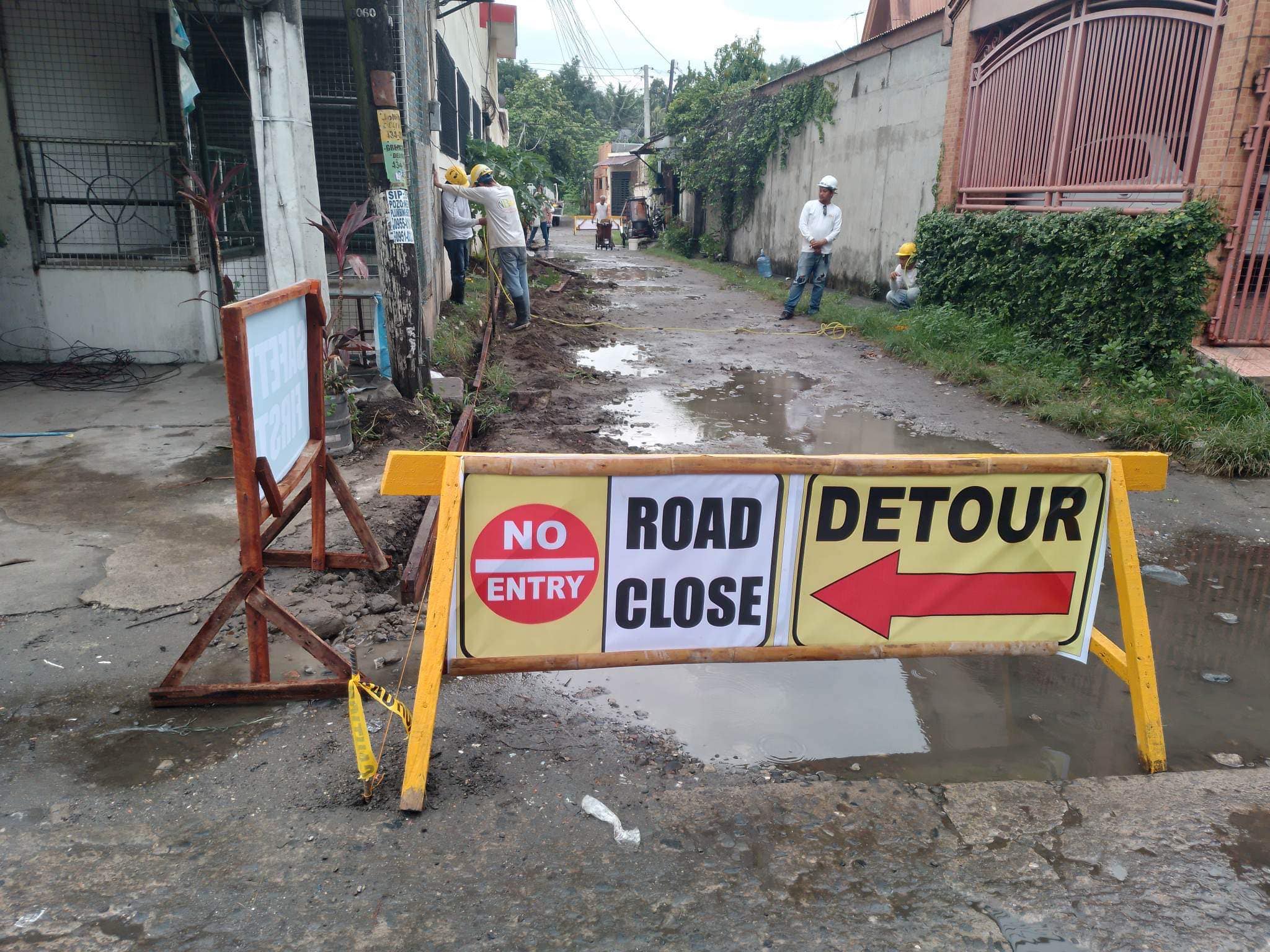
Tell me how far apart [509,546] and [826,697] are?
4.94 ft

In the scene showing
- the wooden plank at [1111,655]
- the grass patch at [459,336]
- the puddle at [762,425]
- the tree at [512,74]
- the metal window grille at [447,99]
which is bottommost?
the puddle at [762,425]

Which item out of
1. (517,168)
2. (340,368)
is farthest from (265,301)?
(517,168)

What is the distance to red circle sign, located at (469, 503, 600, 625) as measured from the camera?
2.62 metres

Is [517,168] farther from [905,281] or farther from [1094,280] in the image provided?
[1094,280]

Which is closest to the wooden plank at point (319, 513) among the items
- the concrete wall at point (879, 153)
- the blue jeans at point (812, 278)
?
the blue jeans at point (812, 278)

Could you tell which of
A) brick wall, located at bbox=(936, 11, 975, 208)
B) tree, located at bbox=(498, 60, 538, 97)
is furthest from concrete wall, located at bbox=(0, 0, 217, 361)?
tree, located at bbox=(498, 60, 538, 97)

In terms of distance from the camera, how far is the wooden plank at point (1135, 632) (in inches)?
110

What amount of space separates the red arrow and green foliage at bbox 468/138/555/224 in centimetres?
1291

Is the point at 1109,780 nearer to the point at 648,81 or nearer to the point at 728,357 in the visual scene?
the point at 728,357

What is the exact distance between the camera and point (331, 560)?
4059 millimetres

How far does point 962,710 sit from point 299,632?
2.48 meters

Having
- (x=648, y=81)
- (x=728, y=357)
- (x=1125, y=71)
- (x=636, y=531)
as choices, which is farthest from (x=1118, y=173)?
(x=648, y=81)

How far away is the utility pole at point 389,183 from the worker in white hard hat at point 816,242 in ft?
23.8

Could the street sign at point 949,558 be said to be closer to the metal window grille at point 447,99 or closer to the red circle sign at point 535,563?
the red circle sign at point 535,563
